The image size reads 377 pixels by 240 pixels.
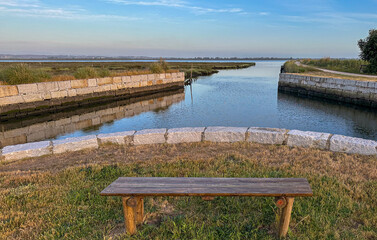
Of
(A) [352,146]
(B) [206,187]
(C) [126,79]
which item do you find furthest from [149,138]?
(C) [126,79]

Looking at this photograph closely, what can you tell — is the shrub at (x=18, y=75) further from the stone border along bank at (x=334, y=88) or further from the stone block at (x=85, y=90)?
the stone border along bank at (x=334, y=88)

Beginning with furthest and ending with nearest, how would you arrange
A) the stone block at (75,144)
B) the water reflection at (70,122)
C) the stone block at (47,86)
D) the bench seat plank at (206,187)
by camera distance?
1. the stone block at (47,86)
2. the water reflection at (70,122)
3. the stone block at (75,144)
4. the bench seat plank at (206,187)

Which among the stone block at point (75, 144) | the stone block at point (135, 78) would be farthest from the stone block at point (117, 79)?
the stone block at point (75, 144)

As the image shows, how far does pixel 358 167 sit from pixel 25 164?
6.59 meters

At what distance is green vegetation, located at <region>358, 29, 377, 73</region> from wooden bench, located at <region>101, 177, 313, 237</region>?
24.4 m

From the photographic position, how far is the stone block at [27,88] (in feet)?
38.4

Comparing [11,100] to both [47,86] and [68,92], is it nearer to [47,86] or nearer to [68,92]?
[47,86]

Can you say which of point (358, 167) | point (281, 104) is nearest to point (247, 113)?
point (281, 104)

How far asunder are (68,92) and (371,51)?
967 inches

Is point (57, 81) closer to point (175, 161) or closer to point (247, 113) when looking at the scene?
point (247, 113)

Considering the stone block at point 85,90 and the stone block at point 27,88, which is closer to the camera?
the stone block at point 27,88

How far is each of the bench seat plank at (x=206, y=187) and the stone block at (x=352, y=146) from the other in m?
3.32

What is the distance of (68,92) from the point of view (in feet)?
46.1

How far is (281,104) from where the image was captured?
49.5 ft
